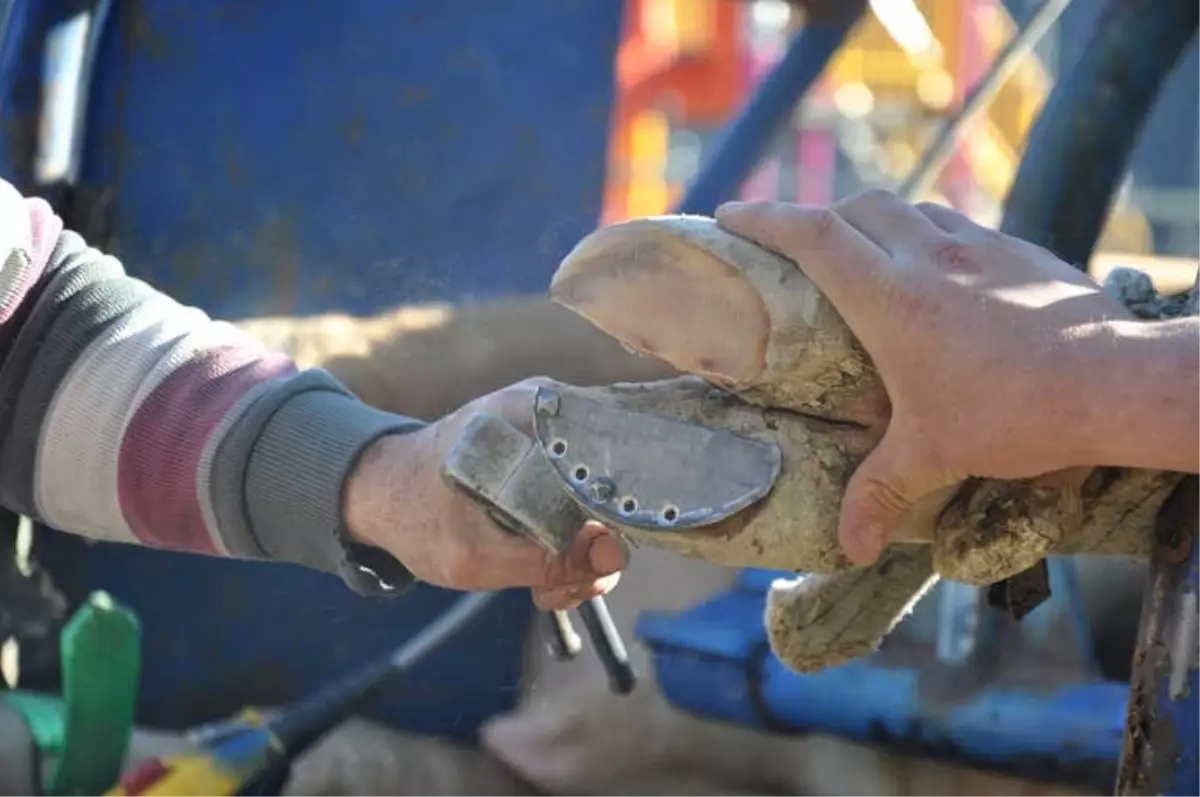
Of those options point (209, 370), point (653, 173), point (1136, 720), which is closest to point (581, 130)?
point (209, 370)

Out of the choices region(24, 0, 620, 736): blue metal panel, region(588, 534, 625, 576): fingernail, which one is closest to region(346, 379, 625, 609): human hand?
region(588, 534, 625, 576): fingernail

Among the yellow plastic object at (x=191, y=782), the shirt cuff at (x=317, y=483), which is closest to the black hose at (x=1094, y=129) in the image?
the shirt cuff at (x=317, y=483)

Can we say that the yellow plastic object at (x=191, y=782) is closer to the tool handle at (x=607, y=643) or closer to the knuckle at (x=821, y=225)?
the tool handle at (x=607, y=643)

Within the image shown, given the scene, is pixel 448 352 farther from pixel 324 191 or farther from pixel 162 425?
pixel 162 425

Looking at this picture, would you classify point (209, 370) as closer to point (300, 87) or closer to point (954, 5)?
point (300, 87)

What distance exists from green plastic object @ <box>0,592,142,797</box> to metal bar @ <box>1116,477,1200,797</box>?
75 centimetres

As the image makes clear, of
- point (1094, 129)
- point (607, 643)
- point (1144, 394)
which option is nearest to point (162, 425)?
point (607, 643)

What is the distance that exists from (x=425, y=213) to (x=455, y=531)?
85cm

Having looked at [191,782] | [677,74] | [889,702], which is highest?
[677,74]

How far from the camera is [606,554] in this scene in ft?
2.53

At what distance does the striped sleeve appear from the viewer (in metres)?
0.85

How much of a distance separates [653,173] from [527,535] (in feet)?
8.60

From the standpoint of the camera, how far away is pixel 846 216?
68cm

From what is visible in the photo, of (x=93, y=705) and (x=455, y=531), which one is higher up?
(x=455, y=531)
